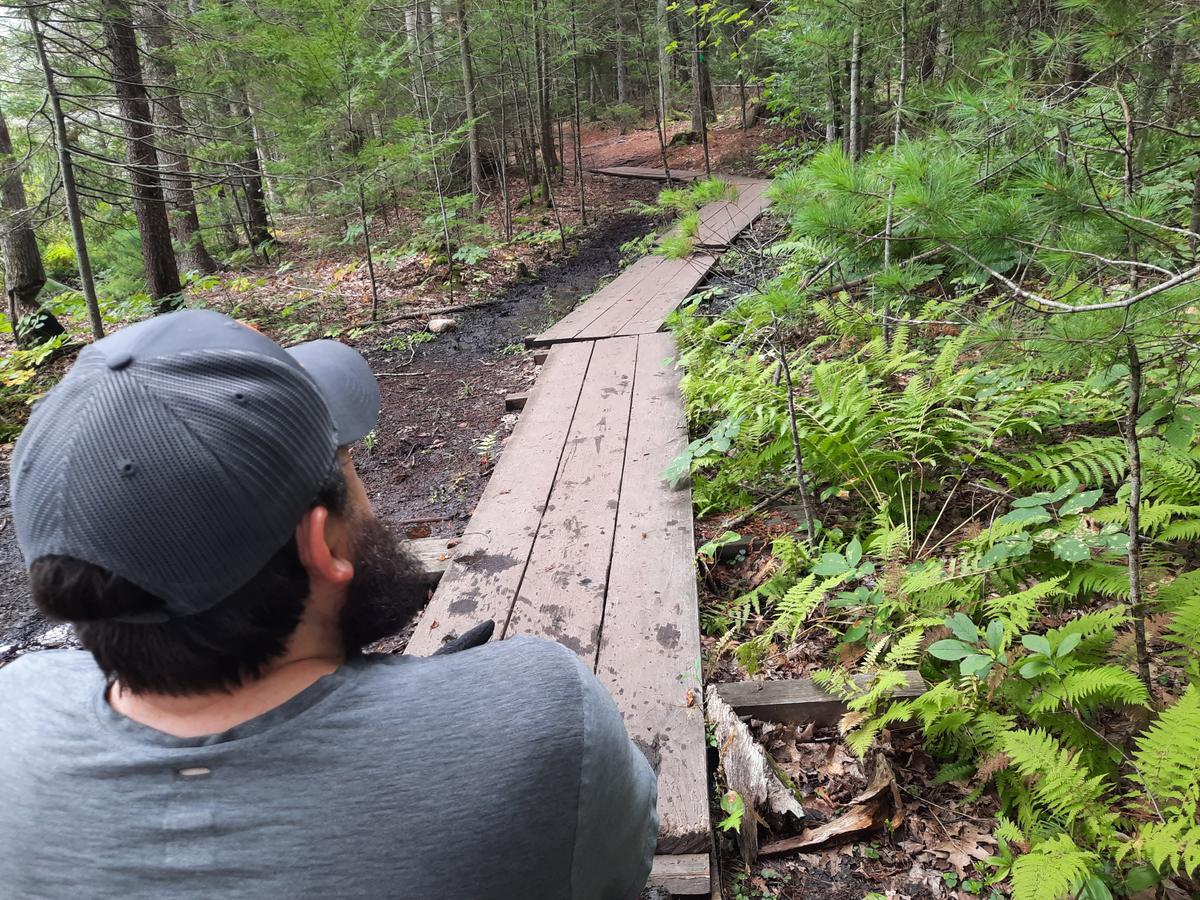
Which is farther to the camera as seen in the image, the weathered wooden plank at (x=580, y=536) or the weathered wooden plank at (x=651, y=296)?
the weathered wooden plank at (x=651, y=296)

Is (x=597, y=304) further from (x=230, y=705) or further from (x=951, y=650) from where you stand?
(x=230, y=705)

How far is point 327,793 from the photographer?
914mm

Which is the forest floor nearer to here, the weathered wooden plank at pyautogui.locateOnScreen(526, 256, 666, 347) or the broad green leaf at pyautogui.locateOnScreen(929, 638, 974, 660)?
the weathered wooden plank at pyautogui.locateOnScreen(526, 256, 666, 347)

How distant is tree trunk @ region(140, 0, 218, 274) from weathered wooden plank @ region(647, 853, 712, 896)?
25.3 feet

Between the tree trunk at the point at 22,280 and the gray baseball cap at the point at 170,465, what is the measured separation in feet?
35.2

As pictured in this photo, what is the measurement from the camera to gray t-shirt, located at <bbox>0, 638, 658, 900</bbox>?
893 millimetres

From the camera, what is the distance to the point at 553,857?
104 centimetres

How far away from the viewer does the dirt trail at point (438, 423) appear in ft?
15.2

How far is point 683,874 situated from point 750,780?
1.31 feet

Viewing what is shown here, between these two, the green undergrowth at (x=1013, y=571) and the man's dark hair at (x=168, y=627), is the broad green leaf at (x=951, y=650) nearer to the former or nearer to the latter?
the green undergrowth at (x=1013, y=571)

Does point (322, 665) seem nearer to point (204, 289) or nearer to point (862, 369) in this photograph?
point (862, 369)

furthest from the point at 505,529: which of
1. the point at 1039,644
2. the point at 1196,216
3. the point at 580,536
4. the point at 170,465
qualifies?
the point at 1196,216

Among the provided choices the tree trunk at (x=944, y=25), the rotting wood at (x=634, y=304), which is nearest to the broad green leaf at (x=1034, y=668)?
the rotting wood at (x=634, y=304)

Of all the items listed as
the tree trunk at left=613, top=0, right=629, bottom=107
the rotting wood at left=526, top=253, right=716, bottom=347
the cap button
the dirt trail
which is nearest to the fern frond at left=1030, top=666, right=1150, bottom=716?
the dirt trail
